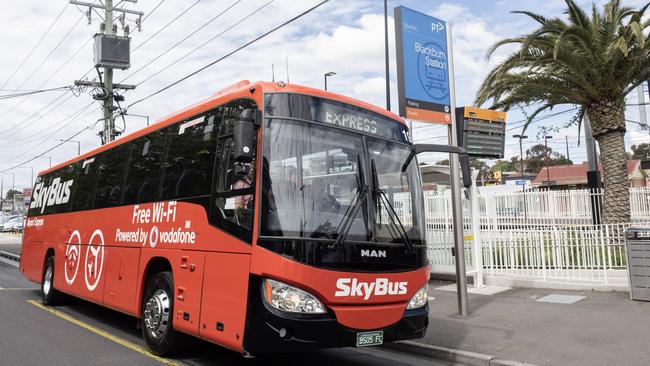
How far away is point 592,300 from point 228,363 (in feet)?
23.1

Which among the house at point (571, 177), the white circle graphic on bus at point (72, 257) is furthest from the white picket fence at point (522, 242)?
the house at point (571, 177)

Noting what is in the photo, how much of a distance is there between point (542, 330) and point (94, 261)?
7.39 metres

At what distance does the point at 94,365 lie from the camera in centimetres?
614

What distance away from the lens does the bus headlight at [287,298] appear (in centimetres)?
478

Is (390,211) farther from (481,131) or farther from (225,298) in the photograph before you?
(481,131)

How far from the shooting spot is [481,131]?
37.6ft

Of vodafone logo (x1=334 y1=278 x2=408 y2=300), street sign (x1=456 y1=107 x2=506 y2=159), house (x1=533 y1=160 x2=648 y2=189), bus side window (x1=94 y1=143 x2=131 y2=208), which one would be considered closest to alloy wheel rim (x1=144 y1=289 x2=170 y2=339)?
bus side window (x1=94 y1=143 x2=131 y2=208)

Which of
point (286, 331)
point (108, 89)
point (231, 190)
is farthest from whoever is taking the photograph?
point (108, 89)

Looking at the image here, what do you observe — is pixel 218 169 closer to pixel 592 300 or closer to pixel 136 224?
pixel 136 224

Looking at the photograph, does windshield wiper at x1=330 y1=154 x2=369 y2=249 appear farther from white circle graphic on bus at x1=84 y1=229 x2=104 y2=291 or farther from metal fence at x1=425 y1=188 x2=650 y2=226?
metal fence at x1=425 y1=188 x2=650 y2=226

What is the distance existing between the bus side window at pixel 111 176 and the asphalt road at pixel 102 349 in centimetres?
208

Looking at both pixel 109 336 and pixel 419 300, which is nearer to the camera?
pixel 419 300

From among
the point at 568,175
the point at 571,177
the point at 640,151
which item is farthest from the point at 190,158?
the point at 640,151

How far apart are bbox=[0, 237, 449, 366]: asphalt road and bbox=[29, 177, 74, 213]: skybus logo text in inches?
102
